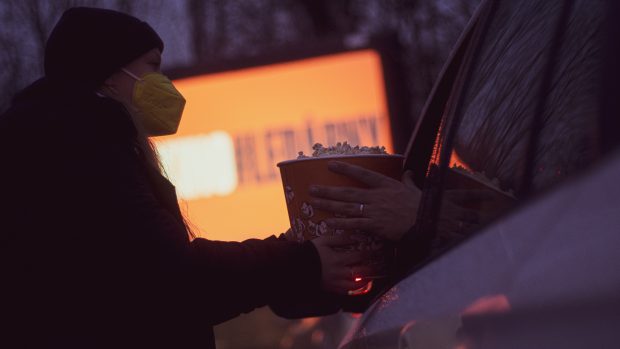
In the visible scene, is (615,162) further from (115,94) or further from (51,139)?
(115,94)

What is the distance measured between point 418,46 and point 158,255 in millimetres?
11733

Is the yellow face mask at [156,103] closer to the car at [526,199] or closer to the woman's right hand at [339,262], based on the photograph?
the woman's right hand at [339,262]

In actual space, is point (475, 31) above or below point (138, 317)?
above

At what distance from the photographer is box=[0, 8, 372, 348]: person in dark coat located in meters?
1.80

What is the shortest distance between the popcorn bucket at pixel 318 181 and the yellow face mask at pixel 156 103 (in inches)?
21.6

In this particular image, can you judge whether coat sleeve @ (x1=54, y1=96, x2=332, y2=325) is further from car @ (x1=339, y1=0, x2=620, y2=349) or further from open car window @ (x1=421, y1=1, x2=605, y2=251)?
open car window @ (x1=421, y1=1, x2=605, y2=251)

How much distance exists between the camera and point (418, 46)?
13.1 meters

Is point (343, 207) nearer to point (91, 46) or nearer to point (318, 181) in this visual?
point (318, 181)

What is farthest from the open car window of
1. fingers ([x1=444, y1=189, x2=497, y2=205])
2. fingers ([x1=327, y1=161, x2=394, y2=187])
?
fingers ([x1=327, y1=161, x2=394, y2=187])

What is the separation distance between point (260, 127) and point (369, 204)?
972 centimetres

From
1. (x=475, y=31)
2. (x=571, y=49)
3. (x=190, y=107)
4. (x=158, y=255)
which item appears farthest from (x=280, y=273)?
(x=190, y=107)

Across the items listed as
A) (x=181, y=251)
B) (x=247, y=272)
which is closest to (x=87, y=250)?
(x=181, y=251)

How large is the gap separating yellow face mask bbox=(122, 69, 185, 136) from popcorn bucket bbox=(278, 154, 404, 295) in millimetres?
549

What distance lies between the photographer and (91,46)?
2.19m
